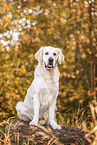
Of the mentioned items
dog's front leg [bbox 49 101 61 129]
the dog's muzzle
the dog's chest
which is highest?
the dog's muzzle

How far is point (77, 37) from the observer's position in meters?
6.00

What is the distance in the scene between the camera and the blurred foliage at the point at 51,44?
5.52 m

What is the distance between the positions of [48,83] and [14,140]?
1089mm

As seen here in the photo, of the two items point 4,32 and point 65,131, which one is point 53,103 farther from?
point 4,32

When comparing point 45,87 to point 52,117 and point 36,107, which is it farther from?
point 52,117

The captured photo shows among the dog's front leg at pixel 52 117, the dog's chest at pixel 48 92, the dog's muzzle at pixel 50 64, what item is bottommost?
the dog's front leg at pixel 52 117

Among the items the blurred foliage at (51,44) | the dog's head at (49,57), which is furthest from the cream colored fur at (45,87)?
the blurred foliage at (51,44)

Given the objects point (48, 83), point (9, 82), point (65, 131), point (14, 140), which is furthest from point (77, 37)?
point (14, 140)

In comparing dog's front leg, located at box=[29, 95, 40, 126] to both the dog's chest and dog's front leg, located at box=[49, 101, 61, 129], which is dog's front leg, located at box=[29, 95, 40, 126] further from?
dog's front leg, located at box=[49, 101, 61, 129]

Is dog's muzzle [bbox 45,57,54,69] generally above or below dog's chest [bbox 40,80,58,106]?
above

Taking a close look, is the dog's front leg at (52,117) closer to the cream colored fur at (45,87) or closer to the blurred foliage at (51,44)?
the cream colored fur at (45,87)

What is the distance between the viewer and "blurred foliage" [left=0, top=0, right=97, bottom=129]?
18.1 feet

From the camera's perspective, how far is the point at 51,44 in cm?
588

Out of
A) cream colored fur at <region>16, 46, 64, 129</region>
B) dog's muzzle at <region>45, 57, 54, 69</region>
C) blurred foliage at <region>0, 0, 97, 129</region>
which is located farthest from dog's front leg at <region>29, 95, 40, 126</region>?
blurred foliage at <region>0, 0, 97, 129</region>
